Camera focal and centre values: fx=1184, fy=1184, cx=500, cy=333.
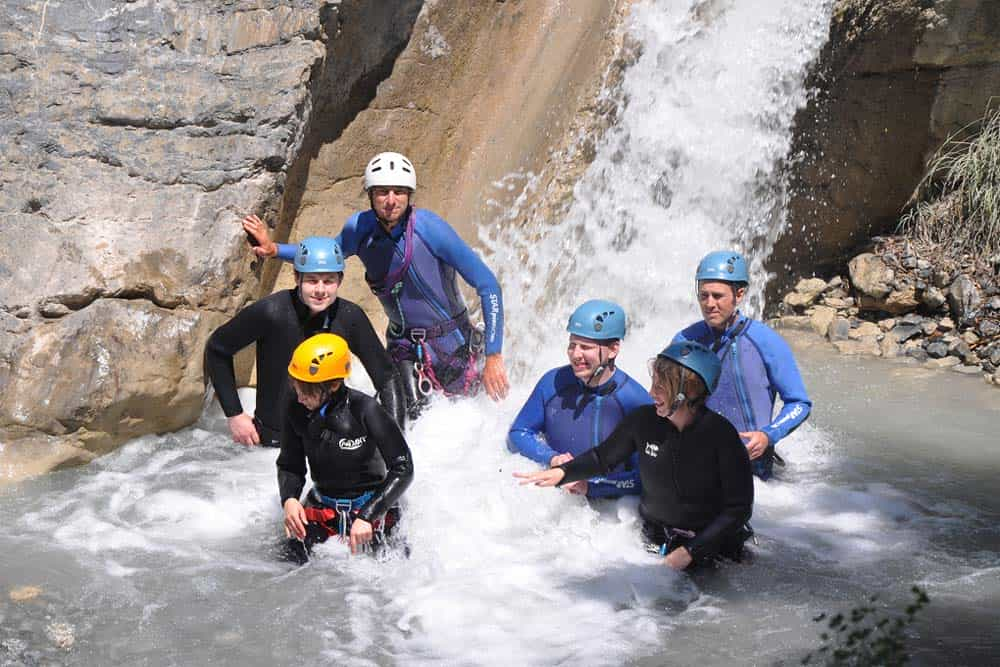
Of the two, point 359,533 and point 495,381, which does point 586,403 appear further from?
point 359,533

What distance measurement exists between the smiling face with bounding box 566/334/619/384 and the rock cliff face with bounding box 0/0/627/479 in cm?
225

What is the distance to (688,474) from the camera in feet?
14.3

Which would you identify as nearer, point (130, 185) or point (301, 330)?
point (301, 330)

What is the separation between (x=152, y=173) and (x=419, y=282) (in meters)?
1.67

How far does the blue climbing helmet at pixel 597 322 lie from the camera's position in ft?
15.7

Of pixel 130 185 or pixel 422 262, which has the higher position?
pixel 130 185

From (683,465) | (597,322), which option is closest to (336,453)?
(597,322)

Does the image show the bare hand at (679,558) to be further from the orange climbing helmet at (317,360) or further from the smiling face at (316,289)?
the smiling face at (316,289)

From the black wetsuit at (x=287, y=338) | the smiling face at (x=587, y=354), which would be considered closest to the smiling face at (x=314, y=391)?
the black wetsuit at (x=287, y=338)

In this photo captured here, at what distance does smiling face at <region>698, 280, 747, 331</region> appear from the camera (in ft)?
17.1

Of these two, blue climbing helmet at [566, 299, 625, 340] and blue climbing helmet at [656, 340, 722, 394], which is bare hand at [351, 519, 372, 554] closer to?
blue climbing helmet at [566, 299, 625, 340]

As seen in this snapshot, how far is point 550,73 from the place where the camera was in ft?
26.3

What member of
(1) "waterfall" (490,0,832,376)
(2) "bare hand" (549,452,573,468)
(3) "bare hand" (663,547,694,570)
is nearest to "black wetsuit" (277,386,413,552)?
(2) "bare hand" (549,452,573,468)

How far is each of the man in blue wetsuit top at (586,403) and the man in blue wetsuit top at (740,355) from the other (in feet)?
1.69
